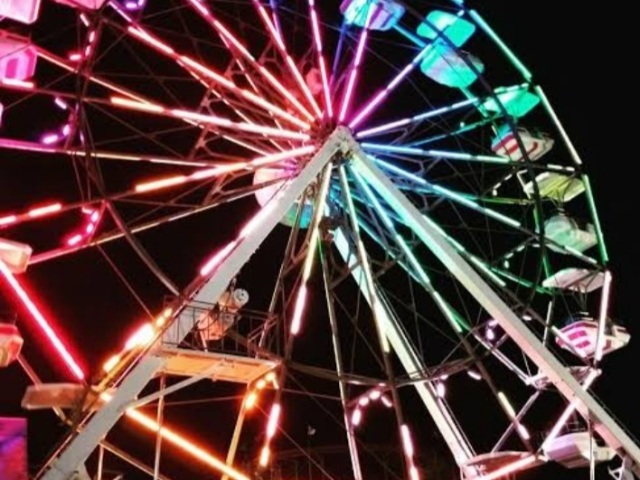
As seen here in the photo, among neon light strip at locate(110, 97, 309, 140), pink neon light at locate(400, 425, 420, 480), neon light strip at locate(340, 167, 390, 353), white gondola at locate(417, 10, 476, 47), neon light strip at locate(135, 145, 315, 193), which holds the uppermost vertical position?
white gondola at locate(417, 10, 476, 47)

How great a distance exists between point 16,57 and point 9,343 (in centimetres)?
348

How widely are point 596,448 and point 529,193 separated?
4.08 metres

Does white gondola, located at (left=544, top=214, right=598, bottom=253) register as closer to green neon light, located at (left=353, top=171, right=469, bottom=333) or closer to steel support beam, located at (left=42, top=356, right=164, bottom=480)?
green neon light, located at (left=353, top=171, right=469, bottom=333)

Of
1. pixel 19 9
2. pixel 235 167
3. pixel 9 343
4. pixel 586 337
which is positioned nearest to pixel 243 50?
pixel 235 167

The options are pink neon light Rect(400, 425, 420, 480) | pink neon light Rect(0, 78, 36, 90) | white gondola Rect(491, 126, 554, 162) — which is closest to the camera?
pink neon light Rect(0, 78, 36, 90)

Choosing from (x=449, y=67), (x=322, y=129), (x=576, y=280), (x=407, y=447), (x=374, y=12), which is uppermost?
(x=374, y=12)

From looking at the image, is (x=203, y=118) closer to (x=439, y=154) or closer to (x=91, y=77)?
(x=91, y=77)

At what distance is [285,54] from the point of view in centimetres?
1259

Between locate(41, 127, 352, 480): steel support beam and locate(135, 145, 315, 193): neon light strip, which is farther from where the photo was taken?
locate(135, 145, 315, 193): neon light strip

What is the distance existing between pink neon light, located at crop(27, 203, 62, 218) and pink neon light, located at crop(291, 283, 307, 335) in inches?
115

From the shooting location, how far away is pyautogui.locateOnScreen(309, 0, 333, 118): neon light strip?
12305 millimetres

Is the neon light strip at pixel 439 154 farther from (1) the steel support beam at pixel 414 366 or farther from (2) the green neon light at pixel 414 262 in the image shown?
(1) the steel support beam at pixel 414 366

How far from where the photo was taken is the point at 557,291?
13828 mm

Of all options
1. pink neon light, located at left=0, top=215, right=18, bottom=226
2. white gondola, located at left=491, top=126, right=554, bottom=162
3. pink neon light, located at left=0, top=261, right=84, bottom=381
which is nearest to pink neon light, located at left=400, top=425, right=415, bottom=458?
pink neon light, located at left=0, top=261, right=84, bottom=381
